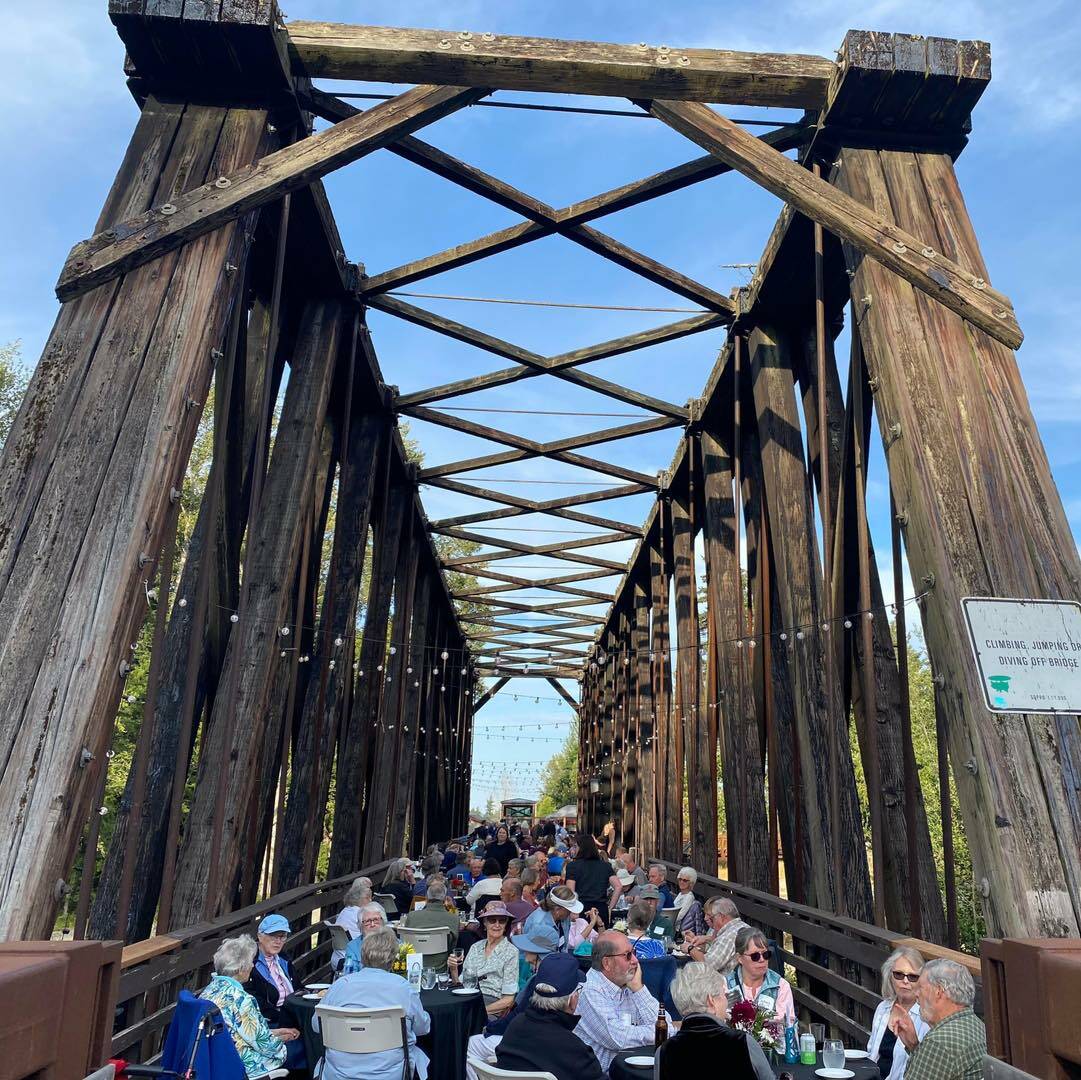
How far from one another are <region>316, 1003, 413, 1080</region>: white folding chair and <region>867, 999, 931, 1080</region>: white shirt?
2312 millimetres

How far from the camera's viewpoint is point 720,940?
21.3ft

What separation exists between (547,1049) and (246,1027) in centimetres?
172

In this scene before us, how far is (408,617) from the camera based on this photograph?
56.4ft

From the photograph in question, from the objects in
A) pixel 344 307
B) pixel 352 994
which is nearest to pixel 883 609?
pixel 352 994

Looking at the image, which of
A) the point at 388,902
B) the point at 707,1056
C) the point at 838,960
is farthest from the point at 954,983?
the point at 388,902

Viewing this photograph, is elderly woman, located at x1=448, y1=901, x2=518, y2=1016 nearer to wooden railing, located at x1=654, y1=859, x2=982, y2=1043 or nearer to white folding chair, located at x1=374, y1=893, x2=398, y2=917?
wooden railing, located at x1=654, y1=859, x2=982, y2=1043

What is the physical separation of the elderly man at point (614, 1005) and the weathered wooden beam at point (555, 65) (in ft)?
15.8

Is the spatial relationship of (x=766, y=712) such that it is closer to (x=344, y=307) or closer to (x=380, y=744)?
(x=344, y=307)

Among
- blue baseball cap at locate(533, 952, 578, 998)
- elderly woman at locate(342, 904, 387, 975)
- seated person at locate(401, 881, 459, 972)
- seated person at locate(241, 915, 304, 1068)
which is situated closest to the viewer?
blue baseball cap at locate(533, 952, 578, 998)

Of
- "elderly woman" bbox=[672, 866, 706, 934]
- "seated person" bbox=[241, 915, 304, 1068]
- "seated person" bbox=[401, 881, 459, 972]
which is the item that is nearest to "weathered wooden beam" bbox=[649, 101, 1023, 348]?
"seated person" bbox=[241, 915, 304, 1068]

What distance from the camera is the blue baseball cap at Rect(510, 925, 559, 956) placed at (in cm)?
728

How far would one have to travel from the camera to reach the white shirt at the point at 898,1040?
4.52 meters

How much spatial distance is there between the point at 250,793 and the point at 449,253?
5248 millimetres

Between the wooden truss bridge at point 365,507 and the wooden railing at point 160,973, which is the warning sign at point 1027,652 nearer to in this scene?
the wooden truss bridge at point 365,507
